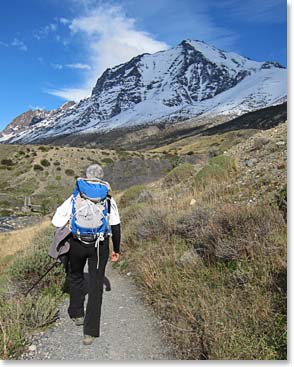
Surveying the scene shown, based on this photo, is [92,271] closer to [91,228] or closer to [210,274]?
[91,228]

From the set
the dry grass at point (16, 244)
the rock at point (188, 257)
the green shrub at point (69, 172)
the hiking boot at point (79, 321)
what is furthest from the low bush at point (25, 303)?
the green shrub at point (69, 172)

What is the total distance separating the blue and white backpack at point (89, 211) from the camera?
422 centimetres

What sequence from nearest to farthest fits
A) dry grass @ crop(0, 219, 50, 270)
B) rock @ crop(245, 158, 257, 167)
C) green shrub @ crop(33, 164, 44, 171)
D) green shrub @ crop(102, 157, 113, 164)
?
rock @ crop(245, 158, 257, 167)
dry grass @ crop(0, 219, 50, 270)
green shrub @ crop(33, 164, 44, 171)
green shrub @ crop(102, 157, 113, 164)

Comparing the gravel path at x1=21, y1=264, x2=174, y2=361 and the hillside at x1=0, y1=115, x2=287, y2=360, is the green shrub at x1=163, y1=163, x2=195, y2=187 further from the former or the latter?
the gravel path at x1=21, y1=264, x2=174, y2=361

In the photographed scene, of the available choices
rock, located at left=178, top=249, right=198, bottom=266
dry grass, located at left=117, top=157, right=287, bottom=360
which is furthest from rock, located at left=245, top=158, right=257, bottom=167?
rock, located at left=178, top=249, right=198, bottom=266

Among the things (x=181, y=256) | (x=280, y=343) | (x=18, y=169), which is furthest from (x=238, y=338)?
(x=18, y=169)

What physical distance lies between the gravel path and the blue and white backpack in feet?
3.88

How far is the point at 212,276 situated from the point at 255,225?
0.92m

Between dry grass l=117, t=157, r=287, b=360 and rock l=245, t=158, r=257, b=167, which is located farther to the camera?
rock l=245, t=158, r=257, b=167

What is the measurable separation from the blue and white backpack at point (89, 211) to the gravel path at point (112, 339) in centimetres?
118

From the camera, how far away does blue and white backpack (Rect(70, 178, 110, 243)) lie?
13.8ft

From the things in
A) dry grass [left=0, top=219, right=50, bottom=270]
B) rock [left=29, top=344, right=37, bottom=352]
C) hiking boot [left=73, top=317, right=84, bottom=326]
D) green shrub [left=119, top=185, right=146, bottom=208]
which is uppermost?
green shrub [left=119, top=185, right=146, bottom=208]

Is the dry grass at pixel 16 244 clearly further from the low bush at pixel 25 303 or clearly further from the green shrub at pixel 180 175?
the green shrub at pixel 180 175

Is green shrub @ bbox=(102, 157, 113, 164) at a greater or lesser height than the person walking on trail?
greater
